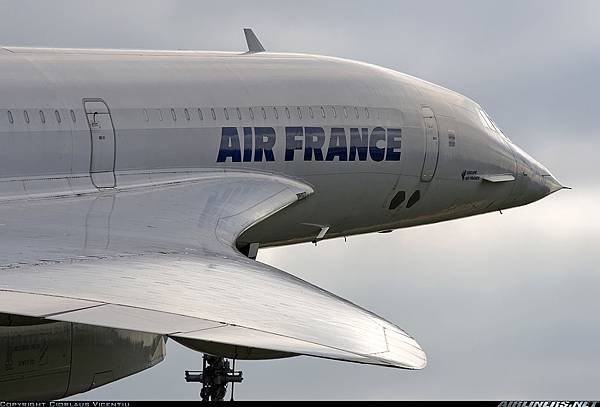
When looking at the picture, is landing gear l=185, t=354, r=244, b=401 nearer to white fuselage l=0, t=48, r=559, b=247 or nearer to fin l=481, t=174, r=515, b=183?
white fuselage l=0, t=48, r=559, b=247

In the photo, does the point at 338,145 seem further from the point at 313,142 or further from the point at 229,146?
the point at 229,146

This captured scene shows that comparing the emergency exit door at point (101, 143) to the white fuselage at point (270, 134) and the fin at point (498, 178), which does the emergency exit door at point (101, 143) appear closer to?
the white fuselage at point (270, 134)

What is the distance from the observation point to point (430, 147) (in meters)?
28.6

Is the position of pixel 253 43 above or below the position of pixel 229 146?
above

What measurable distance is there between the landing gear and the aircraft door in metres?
6.11

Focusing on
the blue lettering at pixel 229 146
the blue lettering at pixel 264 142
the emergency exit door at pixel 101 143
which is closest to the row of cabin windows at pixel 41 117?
the emergency exit door at pixel 101 143

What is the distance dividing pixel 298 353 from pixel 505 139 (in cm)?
2011

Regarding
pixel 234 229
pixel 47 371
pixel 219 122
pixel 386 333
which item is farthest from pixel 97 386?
pixel 219 122

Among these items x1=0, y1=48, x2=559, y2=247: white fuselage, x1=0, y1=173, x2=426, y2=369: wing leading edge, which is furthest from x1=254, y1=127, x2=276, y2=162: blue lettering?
x1=0, y1=173, x2=426, y2=369: wing leading edge

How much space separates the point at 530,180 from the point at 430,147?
3.08 meters

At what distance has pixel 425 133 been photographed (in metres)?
28.6

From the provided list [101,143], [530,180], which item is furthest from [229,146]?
[530,180]

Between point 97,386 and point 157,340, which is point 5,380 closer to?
point 97,386

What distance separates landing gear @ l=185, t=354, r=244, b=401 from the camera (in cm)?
2498
